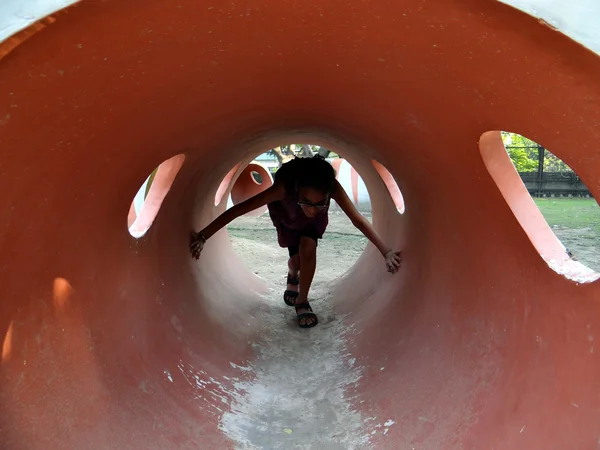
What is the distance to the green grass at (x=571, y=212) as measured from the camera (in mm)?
10232

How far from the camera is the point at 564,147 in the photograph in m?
1.49

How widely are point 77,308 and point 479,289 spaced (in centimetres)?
179

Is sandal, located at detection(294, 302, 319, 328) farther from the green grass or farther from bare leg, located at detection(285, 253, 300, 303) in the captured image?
the green grass

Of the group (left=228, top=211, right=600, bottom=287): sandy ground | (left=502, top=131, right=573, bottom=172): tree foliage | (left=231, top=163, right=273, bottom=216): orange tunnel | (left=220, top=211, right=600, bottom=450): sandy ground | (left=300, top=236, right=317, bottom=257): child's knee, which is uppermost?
(left=502, top=131, right=573, bottom=172): tree foliage

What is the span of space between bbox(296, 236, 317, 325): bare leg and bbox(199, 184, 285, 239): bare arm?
1.91ft

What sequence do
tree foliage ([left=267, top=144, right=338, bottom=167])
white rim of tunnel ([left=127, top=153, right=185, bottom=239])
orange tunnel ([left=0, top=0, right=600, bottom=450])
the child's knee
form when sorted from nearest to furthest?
orange tunnel ([left=0, top=0, right=600, bottom=450]) < white rim of tunnel ([left=127, top=153, right=185, bottom=239]) < the child's knee < tree foliage ([left=267, top=144, right=338, bottom=167])

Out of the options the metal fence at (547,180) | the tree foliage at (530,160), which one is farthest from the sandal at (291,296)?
the tree foliage at (530,160)

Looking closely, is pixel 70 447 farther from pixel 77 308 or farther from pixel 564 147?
pixel 564 147

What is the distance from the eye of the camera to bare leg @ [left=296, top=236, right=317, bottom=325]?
14.2 feet

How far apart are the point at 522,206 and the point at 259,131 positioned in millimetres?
2033

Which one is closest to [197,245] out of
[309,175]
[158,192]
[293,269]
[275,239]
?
[158,192]

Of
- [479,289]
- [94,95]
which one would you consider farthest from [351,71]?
[479,289]

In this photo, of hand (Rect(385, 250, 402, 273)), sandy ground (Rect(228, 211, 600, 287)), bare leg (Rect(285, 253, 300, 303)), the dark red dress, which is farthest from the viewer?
sandy ground (Rect(228, 211, 600, 287))

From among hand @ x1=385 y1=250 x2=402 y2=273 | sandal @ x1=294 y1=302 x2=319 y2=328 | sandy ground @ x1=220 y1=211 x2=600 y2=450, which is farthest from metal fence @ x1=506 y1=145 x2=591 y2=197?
hand @ x1=385 y1=250 x2=402 y2=273
